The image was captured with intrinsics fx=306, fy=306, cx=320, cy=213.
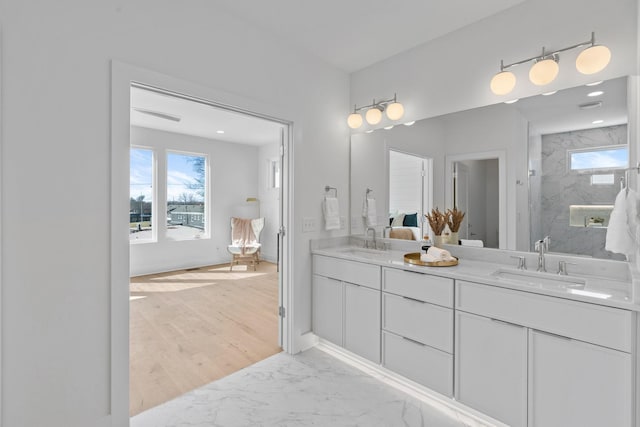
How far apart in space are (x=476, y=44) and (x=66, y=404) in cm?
331

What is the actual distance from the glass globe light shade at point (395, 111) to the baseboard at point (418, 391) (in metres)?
2.02

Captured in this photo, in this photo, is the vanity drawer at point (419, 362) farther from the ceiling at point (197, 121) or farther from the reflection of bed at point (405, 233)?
the ceiling at point (197, 121)

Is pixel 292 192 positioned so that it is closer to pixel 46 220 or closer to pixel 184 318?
pixel 46 220

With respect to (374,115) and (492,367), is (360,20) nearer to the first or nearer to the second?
(374,115)

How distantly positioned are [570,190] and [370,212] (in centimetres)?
152

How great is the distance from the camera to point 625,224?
1.35m

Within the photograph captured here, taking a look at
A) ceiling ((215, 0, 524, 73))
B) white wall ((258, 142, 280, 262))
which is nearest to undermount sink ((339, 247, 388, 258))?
ceiling ((215, 0, 524, 73))

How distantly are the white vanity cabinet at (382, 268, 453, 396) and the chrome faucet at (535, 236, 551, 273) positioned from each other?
0.61 metres

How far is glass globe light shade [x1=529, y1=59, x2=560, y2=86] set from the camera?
1.83m

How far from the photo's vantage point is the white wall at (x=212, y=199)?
5.32 metres

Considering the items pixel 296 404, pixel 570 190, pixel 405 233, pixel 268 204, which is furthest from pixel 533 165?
pixel 268 204

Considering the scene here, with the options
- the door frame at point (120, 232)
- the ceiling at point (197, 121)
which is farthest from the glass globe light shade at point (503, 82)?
the ceiling at point (197, 121)

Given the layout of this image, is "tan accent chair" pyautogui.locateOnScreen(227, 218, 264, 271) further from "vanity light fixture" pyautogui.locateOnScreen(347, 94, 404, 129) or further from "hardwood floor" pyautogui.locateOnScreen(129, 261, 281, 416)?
"vanity light fixture" pyautogui.locateOnScreen(347, 94, 404, 129)

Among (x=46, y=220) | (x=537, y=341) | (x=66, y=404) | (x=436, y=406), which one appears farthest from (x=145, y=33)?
(x=436, y=406)
